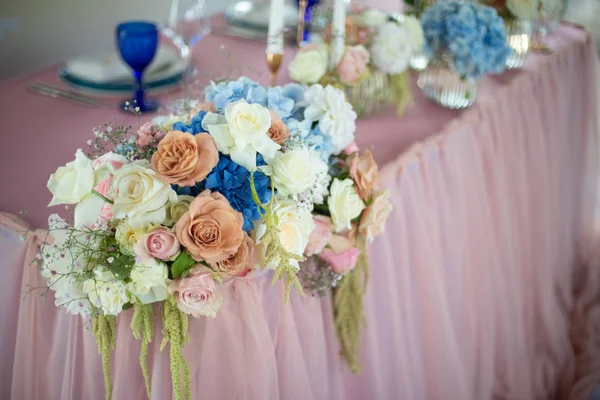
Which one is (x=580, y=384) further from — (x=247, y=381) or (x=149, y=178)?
(x=149, y=178)

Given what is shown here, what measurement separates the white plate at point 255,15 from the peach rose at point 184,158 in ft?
3.85

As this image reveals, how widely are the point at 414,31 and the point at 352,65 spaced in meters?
0.24

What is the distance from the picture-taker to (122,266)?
0.72m

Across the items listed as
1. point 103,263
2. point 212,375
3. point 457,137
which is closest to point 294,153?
point 103,263

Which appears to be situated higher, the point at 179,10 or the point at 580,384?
the point at 179,10

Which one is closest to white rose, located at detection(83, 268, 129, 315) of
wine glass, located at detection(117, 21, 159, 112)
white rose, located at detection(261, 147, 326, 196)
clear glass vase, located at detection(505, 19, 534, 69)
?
white rose, located at detection(261, 147, 326, 196)

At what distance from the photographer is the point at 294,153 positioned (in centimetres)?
77

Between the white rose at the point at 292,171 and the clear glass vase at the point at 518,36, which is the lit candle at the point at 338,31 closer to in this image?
the white rose at the point at 292,171

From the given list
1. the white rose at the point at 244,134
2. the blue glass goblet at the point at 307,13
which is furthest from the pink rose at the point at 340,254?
the blue glass goblet at the point at 307,13

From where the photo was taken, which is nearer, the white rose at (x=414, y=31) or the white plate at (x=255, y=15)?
the white rose at (x=414, y=31)

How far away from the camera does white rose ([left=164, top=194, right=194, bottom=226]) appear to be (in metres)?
0.74

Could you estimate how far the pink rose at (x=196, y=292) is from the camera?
735 millimetres

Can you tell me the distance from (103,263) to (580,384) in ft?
5.34

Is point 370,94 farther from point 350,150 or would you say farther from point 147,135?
point 147,135
